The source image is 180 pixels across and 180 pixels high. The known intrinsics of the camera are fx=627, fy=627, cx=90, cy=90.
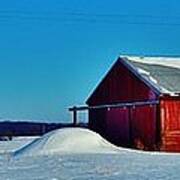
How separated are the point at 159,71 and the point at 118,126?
3.34 metres

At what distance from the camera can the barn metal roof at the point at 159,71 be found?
91.8 ft

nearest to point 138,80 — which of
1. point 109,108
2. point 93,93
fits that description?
point 109,108

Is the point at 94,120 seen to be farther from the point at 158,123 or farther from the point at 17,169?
the point at 17,169

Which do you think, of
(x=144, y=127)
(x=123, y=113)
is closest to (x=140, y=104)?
(x=144, y=127)

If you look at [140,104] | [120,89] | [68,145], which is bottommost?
[68,145]

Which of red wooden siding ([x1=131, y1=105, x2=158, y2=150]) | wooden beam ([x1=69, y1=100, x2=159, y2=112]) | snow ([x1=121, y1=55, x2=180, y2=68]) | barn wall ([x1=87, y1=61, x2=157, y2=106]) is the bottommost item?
red wooden siding ([x1=131, y1=105, x2=158, y2=150])

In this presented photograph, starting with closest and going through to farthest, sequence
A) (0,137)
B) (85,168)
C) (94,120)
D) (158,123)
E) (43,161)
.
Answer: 1. (85,168)
2. (43,161)
3. (158,123)
4. (94,120)
5. (0,137)

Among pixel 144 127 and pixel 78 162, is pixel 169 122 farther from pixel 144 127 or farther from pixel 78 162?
pixel 78 162

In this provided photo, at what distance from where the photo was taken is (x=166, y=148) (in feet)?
90.0

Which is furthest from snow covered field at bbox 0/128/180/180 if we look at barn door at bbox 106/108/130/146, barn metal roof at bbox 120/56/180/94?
barn door at bbox 106/108/130/146

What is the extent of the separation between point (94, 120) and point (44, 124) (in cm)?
837

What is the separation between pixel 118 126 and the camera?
30594 mm

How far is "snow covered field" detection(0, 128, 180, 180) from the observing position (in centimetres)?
1439

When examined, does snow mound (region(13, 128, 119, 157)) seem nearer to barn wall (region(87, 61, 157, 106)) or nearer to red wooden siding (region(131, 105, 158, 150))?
red wooden siding (region(131, 105, 158, 150))
